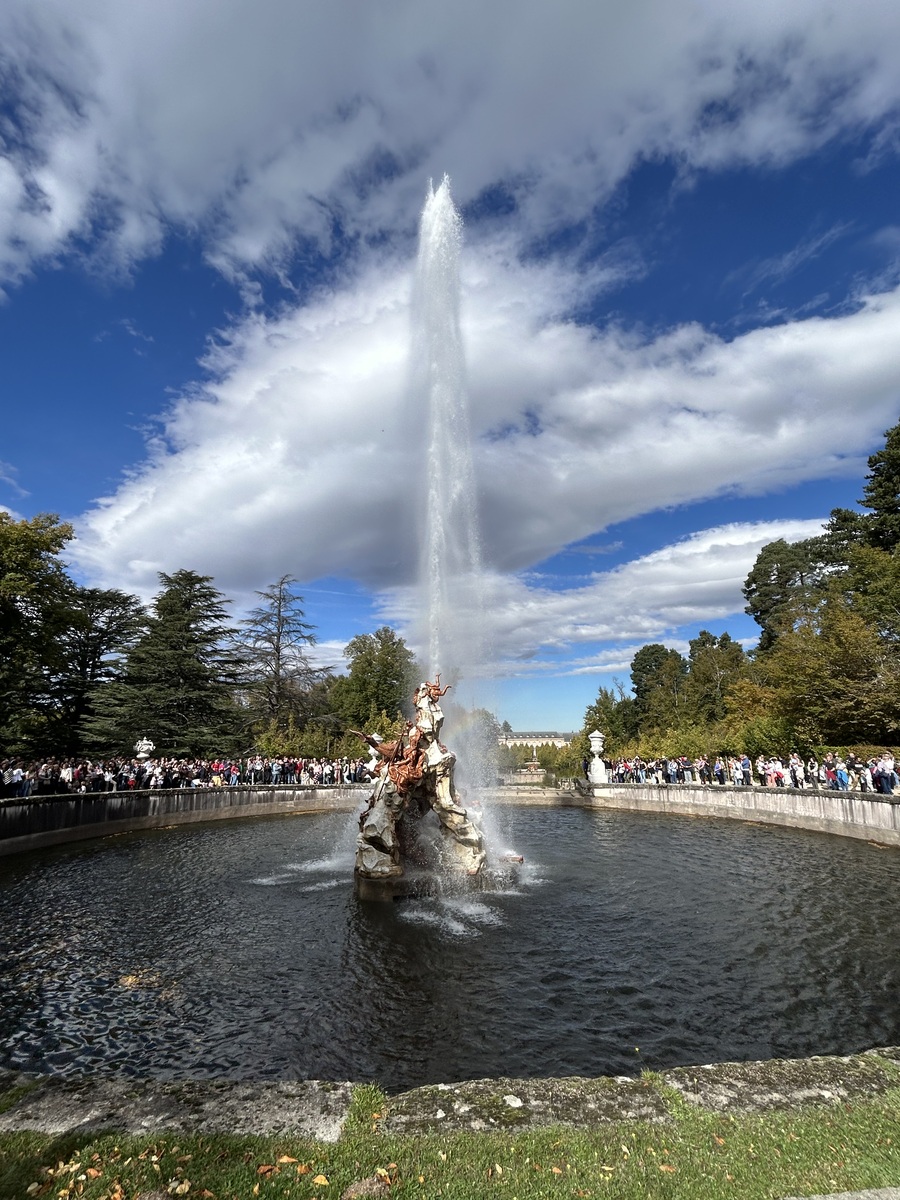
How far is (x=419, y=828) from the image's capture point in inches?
854

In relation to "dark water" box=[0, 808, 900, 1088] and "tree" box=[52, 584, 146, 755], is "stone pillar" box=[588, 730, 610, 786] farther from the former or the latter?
"tree" box=[52, 584, 146, 755]

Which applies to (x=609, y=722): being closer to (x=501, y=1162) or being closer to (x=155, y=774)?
(x=155, y=774)

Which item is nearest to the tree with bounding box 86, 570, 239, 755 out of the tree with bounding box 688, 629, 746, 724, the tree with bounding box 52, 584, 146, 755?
the tree with bounding box 52, 584, 146, 755

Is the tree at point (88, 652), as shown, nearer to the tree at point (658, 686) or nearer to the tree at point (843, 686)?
the tree at point (843, 686)

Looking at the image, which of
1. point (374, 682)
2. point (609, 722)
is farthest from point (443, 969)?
point (609, 722)

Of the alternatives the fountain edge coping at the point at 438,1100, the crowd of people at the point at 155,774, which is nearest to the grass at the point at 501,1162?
the fountain edge coping at the point at 438,1100

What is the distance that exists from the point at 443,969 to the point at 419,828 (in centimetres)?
898

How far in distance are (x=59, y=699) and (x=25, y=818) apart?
30337 millimetres

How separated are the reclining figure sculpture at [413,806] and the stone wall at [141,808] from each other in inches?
537

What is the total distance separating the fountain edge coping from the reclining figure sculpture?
1259 cm

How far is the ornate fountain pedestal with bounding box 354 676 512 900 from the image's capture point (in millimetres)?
19125

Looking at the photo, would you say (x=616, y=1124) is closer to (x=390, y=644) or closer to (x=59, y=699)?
(x=59, y=699)

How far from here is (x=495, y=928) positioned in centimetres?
1527

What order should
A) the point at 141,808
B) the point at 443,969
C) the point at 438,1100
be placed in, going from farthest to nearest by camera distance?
1. the point at 141,808
2. the point at 443,969
3. the point at 438,1100
